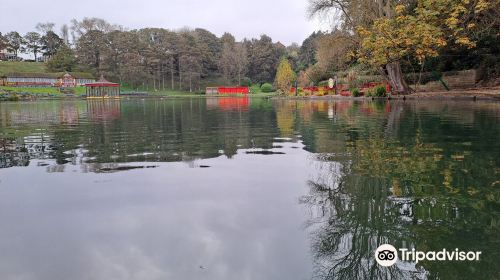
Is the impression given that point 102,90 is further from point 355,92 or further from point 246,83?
point 355,92

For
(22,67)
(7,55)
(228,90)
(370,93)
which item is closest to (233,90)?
(228,90)

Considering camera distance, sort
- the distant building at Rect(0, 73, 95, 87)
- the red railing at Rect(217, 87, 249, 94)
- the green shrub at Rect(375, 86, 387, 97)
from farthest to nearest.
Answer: the distant building at Rect(0, 73, 95, 87), the red railing at Rect(217, 87, 249, 94), the green shrub at Rect(375, 86, 387, 97)

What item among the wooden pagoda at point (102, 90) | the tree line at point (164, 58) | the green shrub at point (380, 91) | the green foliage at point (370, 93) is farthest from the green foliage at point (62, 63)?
the green shrub at point (380, 91)

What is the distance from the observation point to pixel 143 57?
9200 cm

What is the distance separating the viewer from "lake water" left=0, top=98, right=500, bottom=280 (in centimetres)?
324

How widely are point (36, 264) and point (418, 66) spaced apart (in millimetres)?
36789

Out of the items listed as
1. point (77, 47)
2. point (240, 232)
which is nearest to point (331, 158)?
point (240, 232)

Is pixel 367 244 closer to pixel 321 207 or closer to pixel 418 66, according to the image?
pixel 321 207

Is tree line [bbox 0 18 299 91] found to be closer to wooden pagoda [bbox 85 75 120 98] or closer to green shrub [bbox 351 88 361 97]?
wooden pagoda [bbox 85 75 120 98]

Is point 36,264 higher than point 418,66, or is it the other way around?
point 418,66

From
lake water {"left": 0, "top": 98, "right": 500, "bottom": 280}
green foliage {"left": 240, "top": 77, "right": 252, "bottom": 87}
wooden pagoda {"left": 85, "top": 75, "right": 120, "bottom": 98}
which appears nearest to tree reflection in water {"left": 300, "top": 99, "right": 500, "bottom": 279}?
lake water {"left": 0, "top": 98, "right": 500, "bottom": 280}

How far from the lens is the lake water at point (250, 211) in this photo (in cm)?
324

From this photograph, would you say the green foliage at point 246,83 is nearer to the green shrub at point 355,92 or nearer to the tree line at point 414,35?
the tree line at point 414,35

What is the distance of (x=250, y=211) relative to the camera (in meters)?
4.55
